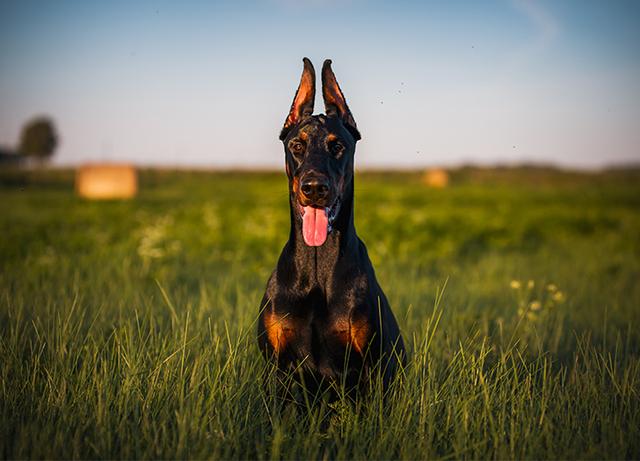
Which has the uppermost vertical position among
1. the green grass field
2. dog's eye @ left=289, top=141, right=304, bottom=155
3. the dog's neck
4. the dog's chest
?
dog's eye @ left=289, top=141, right=304, bottom=155

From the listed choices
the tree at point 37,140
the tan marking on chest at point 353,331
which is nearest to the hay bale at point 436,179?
the tan marking on chest at point 353,331

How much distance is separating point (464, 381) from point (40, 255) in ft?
25.5

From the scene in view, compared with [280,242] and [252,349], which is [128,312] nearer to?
[252,349]

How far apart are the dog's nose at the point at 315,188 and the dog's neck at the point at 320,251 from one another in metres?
0.27

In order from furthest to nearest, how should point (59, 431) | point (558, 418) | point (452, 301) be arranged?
point (452, 301) → point (558, 418) → point (59, 431)

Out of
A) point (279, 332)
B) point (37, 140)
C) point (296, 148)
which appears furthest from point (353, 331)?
point (37, 140)

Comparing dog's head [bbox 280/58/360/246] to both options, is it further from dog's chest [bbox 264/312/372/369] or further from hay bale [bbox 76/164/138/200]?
hay bale [bbox 76/164/138/200]

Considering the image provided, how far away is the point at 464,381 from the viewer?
3.72 metres

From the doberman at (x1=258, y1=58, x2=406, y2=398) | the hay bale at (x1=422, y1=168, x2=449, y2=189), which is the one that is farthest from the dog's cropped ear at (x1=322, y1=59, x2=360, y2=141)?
the hay bale at (x1=422, y1=168, x2=449, y2=189)

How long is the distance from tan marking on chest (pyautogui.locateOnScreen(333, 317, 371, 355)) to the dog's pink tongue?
500mm

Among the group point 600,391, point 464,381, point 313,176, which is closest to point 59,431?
point 313,176

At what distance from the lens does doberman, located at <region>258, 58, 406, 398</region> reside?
3.48 m

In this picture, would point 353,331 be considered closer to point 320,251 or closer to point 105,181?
point 320,251

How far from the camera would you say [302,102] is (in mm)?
3930
